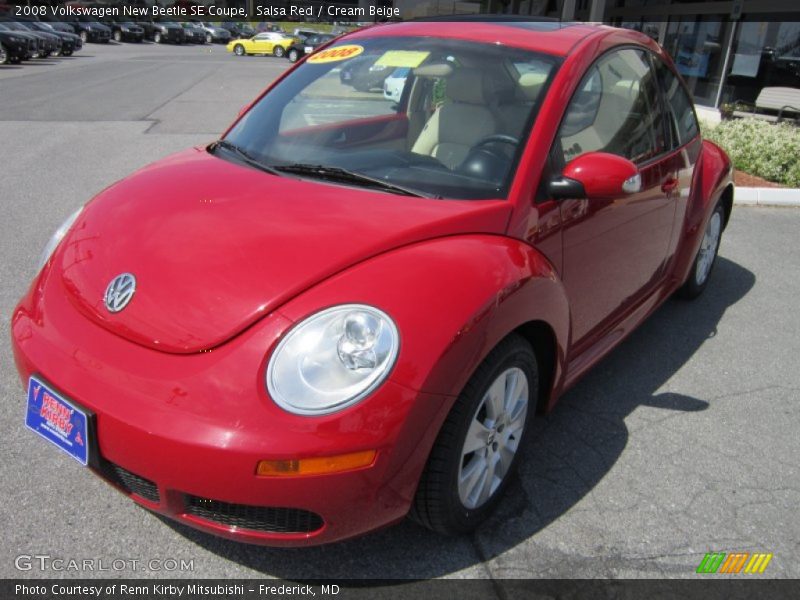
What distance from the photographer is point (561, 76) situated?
270 centimetres

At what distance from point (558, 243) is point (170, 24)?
52178mm

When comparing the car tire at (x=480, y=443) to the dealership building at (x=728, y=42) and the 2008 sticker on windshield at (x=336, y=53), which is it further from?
the dealership building at (x=728, y=42)

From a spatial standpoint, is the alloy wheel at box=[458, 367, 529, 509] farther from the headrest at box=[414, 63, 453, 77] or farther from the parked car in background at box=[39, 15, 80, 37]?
the parked car in background at box=[39, 15, 80, 37]

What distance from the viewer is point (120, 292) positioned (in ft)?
6.97

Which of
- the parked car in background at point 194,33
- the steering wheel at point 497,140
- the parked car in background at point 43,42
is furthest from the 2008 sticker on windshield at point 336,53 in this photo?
the parked car in background at point 194,33

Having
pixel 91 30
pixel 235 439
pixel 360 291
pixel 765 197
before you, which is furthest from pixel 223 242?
pixel 91 30

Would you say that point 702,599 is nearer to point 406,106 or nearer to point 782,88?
point 406,106

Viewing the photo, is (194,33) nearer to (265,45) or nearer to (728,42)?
(265,45)

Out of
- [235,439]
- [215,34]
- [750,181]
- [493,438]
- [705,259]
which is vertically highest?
[235,439]

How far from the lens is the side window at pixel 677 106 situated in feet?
12.1

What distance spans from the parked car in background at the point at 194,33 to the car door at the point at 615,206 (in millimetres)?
52279

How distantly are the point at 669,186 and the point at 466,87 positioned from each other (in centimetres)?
129

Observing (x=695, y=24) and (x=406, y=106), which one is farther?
(x=695, y=24)

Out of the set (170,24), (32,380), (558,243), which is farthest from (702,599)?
(170,24)
